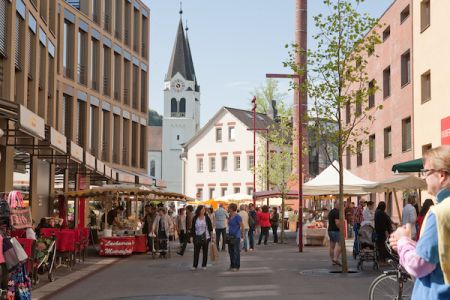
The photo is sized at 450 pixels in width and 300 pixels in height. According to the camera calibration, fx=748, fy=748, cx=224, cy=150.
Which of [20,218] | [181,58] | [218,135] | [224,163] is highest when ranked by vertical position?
[181,58]

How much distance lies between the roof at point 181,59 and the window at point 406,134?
279ft

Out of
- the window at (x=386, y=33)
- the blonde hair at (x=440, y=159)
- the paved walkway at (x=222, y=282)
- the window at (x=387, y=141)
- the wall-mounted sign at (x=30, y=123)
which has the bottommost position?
the paved walkway at (x=222, y=282)

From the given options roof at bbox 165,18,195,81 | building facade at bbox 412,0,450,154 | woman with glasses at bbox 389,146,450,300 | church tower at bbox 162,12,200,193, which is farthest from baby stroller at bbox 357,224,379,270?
roof at bbox 165,18,195,81

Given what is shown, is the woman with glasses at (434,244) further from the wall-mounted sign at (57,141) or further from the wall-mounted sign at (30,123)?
the wall-mounted sign at (57,141)

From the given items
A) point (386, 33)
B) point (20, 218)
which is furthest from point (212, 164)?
point (20, 218)

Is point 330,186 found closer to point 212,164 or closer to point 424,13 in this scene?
point 424,13

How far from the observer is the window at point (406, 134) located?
34.5m

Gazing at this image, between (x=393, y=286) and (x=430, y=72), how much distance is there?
22.1 m

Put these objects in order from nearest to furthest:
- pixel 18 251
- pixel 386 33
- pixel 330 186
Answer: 1. pixel 18 251
2. pixel 330 186
3. pixel 386 33

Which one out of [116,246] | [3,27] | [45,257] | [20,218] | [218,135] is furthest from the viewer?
[218,135]

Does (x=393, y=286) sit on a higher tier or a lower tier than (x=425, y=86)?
lower

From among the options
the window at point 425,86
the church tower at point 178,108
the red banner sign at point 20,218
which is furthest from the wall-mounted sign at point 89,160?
the church tower at point 178,108

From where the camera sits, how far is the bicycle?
9.11 m

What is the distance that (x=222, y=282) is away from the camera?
50.6 feet
